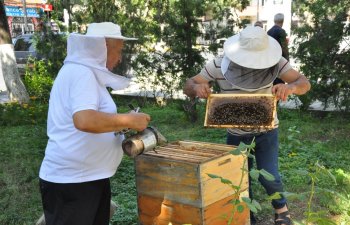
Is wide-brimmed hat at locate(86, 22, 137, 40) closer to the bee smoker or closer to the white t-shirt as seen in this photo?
the white t-shirt

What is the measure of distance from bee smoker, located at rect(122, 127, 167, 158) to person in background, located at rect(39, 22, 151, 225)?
3.7 inches

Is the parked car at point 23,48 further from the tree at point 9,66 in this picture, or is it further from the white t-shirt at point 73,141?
the white t-shirt at point 73,141

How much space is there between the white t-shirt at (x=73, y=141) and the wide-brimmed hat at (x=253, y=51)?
108 centimetres

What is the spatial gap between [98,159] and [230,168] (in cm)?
82

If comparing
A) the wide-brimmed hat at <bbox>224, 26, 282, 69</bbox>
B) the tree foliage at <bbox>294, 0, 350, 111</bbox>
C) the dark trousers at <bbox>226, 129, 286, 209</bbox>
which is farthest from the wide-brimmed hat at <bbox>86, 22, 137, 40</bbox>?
the tree foliage at <bbox>294, 0, 350, 111</bbox>

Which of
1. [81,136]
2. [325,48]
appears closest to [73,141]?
[81,136]

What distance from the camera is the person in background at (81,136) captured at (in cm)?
209

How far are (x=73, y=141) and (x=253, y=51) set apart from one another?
56.3 inches

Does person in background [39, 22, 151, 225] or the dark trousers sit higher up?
person in background [39, 22, 151, 225]

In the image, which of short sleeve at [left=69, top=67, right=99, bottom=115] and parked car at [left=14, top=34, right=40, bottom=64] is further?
parked car at [left=14, top=34, right=40, bottom=64]

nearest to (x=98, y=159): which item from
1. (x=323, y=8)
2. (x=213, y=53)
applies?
(x=213, y=53)

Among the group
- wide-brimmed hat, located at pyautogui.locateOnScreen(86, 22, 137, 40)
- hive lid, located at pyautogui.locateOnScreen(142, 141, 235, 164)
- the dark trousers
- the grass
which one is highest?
wide-brimmed hat, located at pyautogui.locateOnScreen(86, 22, 137, 40)

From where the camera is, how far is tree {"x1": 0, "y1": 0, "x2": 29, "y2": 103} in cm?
854

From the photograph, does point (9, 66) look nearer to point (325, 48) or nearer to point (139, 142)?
point (325, 48)
